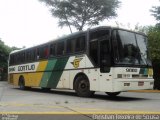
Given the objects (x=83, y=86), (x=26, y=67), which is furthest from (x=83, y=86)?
(x=26, y=67)

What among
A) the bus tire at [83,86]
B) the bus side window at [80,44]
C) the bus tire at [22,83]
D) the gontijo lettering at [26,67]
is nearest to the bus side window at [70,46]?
the bus side window at [80,44]

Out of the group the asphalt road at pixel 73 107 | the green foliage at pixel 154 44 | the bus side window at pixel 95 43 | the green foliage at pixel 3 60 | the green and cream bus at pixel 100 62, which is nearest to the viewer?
the asphalt road at pixel 73 107

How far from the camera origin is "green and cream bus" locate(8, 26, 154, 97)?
14.4m

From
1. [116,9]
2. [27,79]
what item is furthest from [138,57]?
[116,9]

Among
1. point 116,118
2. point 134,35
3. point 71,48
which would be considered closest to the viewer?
point 116,118

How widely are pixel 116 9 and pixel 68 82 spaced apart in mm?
23881

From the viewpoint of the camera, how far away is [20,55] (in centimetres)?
2528

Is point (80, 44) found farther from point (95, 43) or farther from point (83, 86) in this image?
point (83, 86)

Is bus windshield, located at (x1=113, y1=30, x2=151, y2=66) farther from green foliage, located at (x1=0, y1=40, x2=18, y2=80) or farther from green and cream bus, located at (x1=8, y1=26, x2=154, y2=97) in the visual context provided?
green foliage, located at (x1=0, y1=40, x2=18, y2=80)

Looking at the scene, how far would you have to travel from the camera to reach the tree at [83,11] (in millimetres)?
39312

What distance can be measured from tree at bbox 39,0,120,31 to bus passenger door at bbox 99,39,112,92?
80.1 ft

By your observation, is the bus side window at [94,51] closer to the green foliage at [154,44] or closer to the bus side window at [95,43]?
the bus side window at [95,43]

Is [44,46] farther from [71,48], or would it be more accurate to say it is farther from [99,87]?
[99,87]

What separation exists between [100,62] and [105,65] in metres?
0.45
